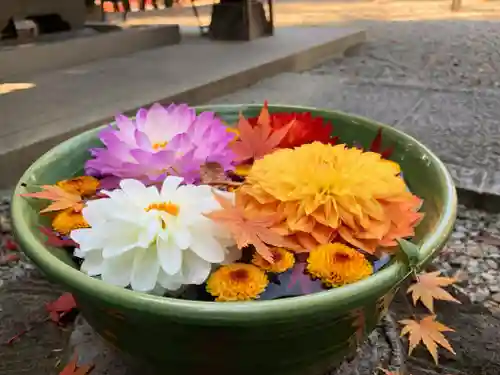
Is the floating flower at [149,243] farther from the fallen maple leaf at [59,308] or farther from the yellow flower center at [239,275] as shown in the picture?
the fallen maple leaf at [59,308]

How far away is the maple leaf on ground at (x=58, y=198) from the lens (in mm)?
667

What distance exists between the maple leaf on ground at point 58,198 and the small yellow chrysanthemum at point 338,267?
0.96ft

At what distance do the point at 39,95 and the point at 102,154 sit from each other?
1715mm

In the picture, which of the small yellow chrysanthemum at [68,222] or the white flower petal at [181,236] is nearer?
the white flower petal at [181,236]

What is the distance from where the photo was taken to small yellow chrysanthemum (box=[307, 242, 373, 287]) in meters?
0.55

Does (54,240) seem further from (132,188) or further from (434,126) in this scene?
(434,126)

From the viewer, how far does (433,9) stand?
5.62 meters

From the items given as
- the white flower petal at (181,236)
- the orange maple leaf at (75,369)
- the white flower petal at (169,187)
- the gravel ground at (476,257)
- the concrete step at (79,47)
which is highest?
the white flower petal at (169,187)

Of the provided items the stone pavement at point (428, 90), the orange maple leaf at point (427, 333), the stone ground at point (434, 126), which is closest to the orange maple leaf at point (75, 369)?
the stone ground at point (434, 126)

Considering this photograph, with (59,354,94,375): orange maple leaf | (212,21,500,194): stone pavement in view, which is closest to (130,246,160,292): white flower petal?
Result: (59,354,94,375): orange maple leaf

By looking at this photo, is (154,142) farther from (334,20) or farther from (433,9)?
(433,9)

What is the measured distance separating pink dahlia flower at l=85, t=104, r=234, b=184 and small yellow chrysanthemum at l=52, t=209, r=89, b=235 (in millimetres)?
75

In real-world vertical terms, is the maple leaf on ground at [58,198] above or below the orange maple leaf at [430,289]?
above

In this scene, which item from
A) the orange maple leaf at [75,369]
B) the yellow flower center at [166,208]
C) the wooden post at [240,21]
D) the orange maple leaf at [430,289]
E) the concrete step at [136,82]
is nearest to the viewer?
the yellow flower center at [166,208]
